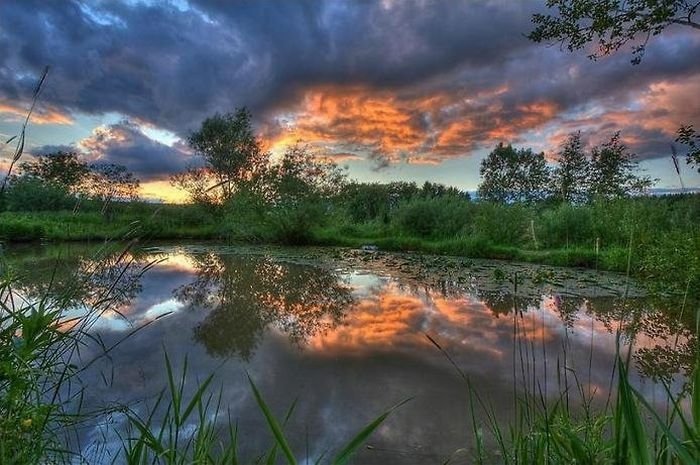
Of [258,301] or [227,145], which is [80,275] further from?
[227,145]

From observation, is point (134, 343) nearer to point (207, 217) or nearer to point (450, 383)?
point (450, 383)

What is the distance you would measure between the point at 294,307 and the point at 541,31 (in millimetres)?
6530

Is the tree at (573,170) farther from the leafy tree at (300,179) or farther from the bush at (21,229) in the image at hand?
the bush at (21,229)

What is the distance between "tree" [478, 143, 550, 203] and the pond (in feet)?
64.4

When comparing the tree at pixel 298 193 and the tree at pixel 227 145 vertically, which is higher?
the tree at pixel 227 145

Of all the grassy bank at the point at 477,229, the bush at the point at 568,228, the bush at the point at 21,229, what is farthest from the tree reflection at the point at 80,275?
the bush at the point at 568,228

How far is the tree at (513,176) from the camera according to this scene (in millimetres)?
28641

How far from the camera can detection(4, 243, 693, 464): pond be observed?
10.1 feet

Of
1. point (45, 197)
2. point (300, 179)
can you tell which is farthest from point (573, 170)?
point (45, 197)

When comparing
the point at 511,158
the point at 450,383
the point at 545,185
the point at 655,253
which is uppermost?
the point at 511,158

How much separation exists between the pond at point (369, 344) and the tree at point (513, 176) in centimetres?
1962

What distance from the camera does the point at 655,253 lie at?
25.0 feet

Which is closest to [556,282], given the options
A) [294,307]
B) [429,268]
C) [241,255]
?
[429,268]

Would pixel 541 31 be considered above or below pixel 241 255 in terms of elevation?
above
